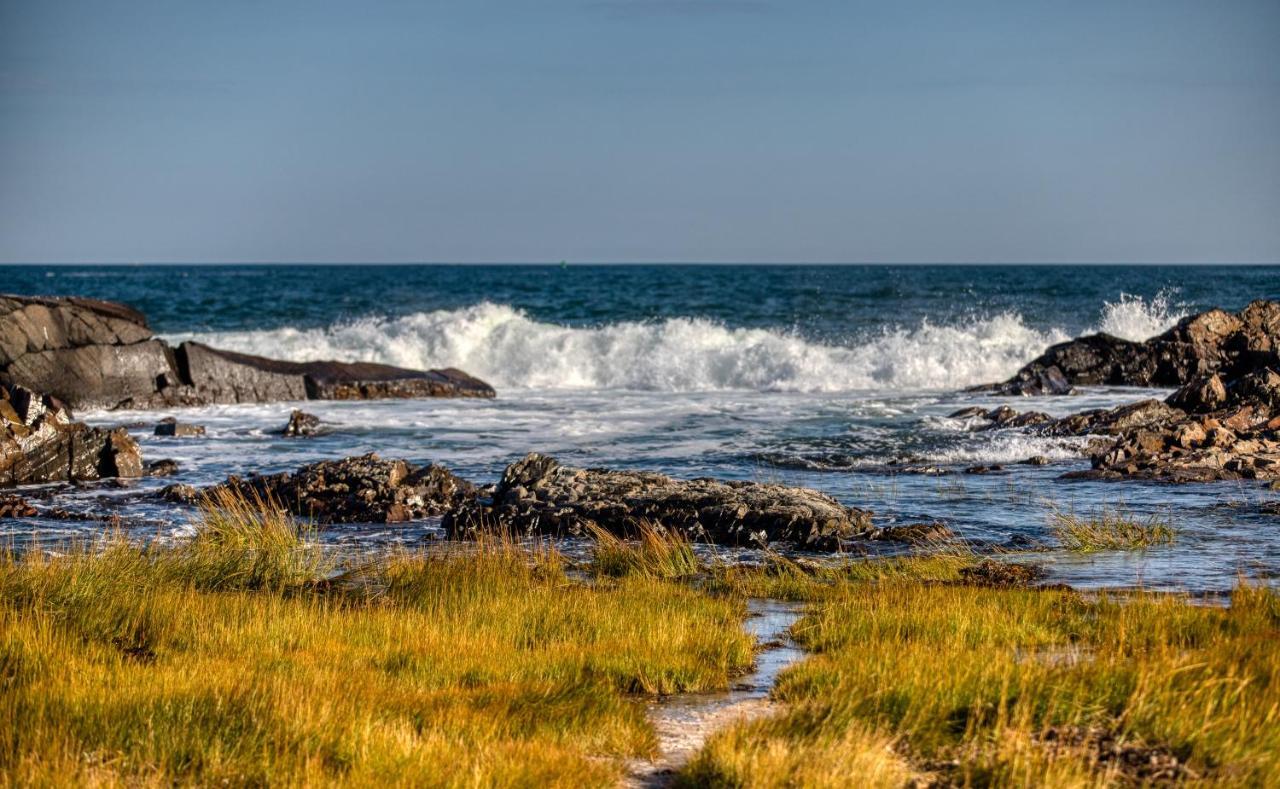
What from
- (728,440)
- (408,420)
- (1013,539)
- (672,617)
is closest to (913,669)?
(672,617)

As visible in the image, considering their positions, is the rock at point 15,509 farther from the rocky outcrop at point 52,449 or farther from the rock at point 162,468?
the rock at point 162,468

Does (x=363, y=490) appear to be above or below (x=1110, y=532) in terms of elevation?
below

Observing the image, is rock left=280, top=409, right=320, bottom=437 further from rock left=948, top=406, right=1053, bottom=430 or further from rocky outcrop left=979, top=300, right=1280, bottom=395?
rocky outcrop left=979, top=300, right=1280, bottom=395

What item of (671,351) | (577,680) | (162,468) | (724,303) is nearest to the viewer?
(577,680)

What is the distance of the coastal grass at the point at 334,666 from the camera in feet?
18.7

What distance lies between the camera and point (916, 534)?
13.5 metres

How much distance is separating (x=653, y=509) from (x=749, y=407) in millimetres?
17332

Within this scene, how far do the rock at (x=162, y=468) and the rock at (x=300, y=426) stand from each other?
498 cm

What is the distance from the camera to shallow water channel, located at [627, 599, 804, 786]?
6.14 metres

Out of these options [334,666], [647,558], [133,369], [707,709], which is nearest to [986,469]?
[647,558]

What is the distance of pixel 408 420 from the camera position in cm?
2773

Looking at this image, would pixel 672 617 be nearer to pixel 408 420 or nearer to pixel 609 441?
pixel 609 441

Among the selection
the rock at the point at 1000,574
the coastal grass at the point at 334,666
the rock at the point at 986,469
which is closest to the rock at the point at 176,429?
the coastal grass at the point at 334,666

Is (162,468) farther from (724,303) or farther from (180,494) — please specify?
(724,303)
